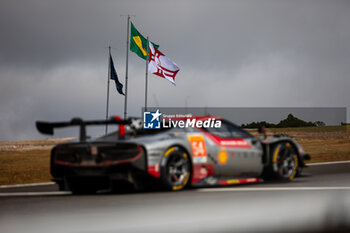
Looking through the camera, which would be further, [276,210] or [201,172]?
[201,172]

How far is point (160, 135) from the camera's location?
779 cm

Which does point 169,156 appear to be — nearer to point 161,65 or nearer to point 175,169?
point 175,169

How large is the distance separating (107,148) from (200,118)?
1857 millimetres

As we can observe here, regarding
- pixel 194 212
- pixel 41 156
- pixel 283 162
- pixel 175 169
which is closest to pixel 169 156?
pixel 175 169

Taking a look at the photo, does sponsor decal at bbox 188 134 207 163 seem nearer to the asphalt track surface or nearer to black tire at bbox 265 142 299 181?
the asphalt track surface

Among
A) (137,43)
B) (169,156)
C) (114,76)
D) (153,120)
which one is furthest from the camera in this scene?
(114,76)

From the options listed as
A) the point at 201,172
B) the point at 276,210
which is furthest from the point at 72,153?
the point at 276,210

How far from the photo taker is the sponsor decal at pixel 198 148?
7.97 meters

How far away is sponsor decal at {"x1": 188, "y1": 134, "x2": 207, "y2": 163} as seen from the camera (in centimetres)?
797

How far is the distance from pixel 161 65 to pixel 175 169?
24863 millimetres

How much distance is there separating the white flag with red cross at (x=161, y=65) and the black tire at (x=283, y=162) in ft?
75.4

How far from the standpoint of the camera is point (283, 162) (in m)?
9.28

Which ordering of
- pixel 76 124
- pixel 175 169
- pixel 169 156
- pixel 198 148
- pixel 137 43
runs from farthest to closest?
pixel 137 43
pixel 198 148
pixel 76 124
pixel 175 169
pixel 169 156

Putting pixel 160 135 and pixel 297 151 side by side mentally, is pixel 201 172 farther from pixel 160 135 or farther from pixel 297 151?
pixel 297 151
